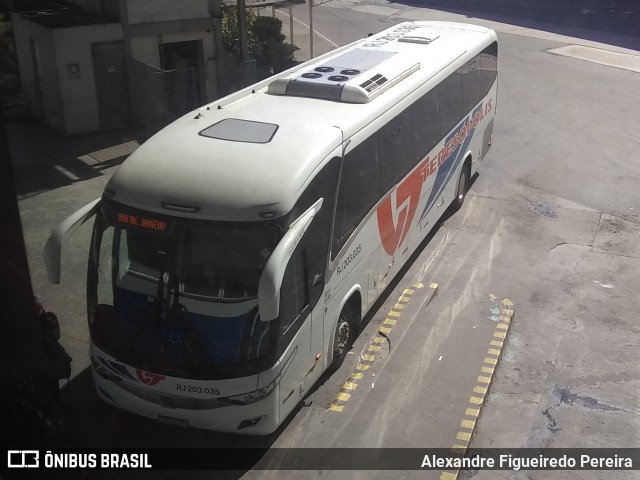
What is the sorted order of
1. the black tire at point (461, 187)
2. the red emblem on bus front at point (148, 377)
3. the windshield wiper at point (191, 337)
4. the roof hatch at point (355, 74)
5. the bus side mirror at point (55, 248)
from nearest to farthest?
the windshield wiper at point (191, 337)
the red emblem on bus front at point (148, 377)
the bus side mirror at point (55, 248)
the roof hatch at point (355, 74)
the black tire at point (461, 187)

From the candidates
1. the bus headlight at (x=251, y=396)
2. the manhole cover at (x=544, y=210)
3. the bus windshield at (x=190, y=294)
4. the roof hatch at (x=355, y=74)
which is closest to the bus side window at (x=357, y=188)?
the roof hatch at (x=355, y=74)

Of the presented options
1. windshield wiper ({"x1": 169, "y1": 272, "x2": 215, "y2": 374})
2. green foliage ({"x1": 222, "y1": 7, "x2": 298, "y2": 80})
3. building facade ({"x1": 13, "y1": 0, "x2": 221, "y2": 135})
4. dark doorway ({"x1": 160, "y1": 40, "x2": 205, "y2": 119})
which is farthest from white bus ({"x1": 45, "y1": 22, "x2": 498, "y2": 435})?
green foliage ({"x1": 222, "y1": 7, "x2": 298, "y2": 80})

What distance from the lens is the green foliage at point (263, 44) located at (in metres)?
20.9

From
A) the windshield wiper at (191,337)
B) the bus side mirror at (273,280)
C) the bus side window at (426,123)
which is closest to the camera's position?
the bus side mirror at (273,280)

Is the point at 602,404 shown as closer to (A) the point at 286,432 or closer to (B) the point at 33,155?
(A) the point at 286,432

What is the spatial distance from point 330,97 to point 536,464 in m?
5.13

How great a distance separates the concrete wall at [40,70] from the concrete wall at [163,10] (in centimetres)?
199

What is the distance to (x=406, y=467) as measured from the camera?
26.3 ft

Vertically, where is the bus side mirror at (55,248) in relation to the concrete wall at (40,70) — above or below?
above

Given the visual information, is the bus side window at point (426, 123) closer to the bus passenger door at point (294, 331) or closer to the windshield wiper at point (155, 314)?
the bus passenger door at point (294, 331)

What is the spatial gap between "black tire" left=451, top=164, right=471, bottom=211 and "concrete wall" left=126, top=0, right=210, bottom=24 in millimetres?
8215

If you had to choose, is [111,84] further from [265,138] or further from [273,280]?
[273,280]

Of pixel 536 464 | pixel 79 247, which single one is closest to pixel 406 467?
pixel 536 464

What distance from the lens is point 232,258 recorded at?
284 inches
